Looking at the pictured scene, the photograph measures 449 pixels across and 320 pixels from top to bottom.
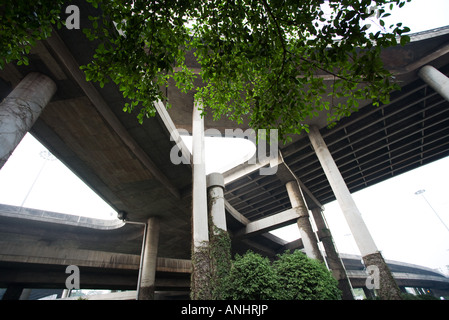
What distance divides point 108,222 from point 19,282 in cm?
806

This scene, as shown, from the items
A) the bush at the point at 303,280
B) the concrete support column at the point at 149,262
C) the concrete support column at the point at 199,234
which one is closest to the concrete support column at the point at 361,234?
the bush at the point at 303,280

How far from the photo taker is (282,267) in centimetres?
936

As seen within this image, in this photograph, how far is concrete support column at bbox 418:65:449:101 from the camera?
14.2 m

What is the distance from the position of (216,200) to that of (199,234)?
2711 mm

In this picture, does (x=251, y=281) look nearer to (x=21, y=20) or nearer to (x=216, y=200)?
(x=216, y=200)

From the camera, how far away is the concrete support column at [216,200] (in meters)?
12.6

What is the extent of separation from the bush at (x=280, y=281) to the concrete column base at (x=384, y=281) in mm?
5108

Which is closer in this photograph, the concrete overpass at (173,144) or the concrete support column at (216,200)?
the concrete overpass at (173,144)

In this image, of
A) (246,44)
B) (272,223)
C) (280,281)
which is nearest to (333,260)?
(272,223)

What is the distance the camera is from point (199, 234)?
1119 cm

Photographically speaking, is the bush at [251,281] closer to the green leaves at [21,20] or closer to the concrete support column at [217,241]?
the concrete support column at [217,241]

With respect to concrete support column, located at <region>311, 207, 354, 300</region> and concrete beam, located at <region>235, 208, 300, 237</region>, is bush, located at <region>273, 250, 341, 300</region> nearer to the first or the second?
concrete beam, located at <region>235, 208, 300, 237</region>

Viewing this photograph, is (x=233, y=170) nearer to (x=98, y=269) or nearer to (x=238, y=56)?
(x=98, y=269)
